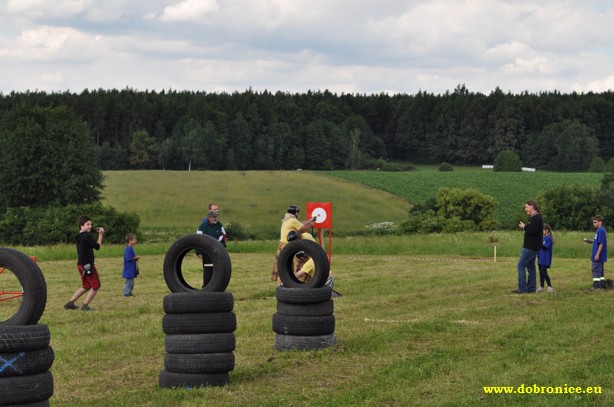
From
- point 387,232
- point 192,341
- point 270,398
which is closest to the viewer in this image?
point 270,398

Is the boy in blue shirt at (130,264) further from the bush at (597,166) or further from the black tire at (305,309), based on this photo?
the bush at (597,166)

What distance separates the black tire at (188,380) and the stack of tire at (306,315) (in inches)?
91.3

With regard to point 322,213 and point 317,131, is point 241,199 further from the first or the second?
point 317,131

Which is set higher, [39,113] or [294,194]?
[39,113]

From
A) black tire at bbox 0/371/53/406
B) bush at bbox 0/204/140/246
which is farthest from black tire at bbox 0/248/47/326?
bush at bbox 0/204/140/246

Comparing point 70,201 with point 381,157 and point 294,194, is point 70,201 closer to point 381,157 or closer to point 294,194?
point 294,194

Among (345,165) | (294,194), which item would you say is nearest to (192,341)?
(294,194)

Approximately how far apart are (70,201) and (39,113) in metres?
8.51

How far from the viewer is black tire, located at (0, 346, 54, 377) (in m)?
8.17

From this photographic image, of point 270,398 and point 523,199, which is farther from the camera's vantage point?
point 523,199

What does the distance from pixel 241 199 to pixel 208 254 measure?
70.5m

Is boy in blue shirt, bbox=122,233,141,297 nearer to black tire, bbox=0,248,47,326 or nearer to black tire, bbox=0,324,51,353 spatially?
black tire, bbox=0,248,47,326

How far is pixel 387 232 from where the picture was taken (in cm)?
6462

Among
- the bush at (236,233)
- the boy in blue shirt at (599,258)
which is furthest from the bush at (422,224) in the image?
the boy in blue shirt at (599,258)
